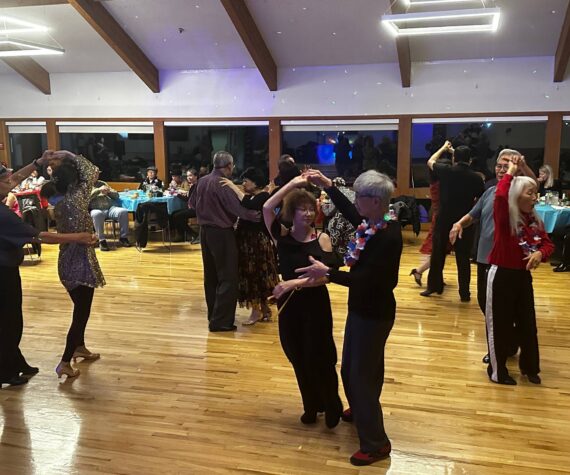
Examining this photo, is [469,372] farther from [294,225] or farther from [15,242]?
[15,242]

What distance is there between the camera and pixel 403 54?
9.01 metres

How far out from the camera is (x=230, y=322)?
479 cm

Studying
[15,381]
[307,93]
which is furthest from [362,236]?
[307,93]

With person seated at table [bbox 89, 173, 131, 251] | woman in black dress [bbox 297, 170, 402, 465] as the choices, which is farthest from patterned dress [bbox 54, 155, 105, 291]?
person seated at table [bbox 89, 173, 131, 251]

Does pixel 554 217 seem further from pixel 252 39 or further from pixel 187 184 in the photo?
pixel 187 184

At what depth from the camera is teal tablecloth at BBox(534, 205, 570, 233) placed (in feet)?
23.9

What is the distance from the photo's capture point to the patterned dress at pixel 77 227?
3.61 meters

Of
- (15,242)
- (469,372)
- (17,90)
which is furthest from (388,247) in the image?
(17,90)

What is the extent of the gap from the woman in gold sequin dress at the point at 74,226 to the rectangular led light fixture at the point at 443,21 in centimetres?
453

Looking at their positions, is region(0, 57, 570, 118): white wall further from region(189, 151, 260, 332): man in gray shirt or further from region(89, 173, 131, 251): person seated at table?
region(189, 151, 260, 332): man in gray shirt

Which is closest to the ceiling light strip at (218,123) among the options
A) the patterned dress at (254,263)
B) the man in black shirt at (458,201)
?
the man in black shirt at (458,201)

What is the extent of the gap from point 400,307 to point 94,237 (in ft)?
10.2

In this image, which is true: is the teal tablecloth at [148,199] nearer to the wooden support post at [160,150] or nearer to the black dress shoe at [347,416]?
the wooden support post at [160,150]

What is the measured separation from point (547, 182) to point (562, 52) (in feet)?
6.65
